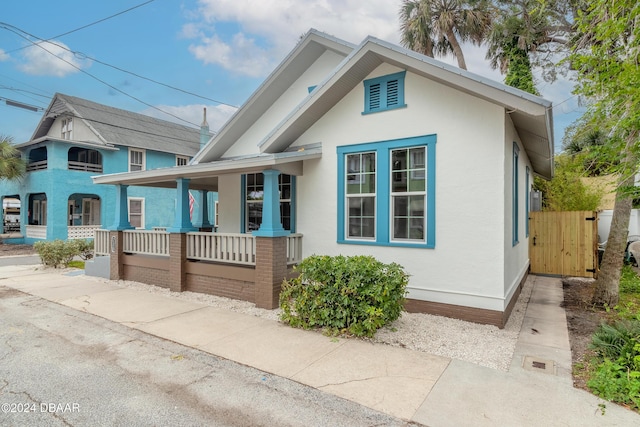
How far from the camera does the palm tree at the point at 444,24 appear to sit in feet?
55.5

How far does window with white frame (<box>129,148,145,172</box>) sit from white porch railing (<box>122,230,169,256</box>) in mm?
12970

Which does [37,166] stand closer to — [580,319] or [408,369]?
[408,369]

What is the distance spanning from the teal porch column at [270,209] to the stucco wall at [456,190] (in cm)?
176

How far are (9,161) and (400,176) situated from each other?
22.2 m

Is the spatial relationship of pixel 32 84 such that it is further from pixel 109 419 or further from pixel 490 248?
pixel 490 248

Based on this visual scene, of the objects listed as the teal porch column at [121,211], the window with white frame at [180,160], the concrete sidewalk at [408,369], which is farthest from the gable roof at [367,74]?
the window with white frame at [180,160]

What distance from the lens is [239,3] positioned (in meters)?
14.2

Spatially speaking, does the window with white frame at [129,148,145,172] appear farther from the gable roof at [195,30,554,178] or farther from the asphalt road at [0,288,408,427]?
the asphalt road at [0,288,408,427]

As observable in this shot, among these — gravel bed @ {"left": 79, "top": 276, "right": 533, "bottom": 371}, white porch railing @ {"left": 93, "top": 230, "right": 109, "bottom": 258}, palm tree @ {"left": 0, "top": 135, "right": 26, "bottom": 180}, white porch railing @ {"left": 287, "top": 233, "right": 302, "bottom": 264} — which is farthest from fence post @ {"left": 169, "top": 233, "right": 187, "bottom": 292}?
palm tree @ {"left": 0, "top": 135, "right": 26, "bottom": 180}

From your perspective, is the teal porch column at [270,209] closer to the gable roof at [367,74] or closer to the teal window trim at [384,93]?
the gable roof at [367,74]

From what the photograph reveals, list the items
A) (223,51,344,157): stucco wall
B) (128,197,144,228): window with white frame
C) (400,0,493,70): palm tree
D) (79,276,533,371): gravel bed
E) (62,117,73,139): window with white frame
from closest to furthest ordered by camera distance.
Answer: (79,276,533,371): gravel bed
(223,51,344,157): stucco wall
(400,0,493,70): palm tree
(62,117,73,139): window with white frame
(128,197,144,228): window with white frame

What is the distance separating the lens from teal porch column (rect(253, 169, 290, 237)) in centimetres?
718

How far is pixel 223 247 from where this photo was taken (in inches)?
325

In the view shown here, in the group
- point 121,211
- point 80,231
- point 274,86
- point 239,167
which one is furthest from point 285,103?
point 80,231
